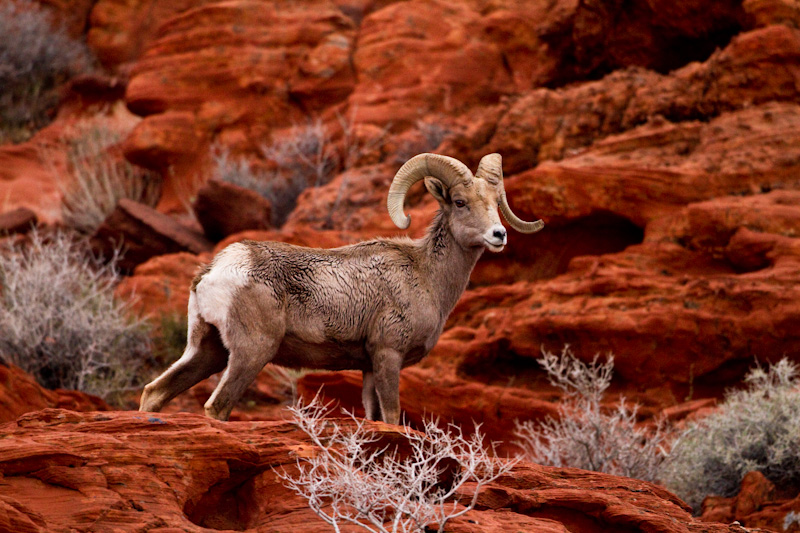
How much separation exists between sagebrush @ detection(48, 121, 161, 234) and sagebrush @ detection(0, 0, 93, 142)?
2.90m

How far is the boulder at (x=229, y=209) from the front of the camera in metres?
16.7

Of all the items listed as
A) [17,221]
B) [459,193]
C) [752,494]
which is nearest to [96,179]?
[17,221]

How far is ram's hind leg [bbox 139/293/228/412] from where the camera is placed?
6.83 metres

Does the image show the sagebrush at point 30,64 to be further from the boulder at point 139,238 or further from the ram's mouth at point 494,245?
the ram's mouth at point 494,245

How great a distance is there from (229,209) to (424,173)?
9.78m

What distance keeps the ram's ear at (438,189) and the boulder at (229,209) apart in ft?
31.2

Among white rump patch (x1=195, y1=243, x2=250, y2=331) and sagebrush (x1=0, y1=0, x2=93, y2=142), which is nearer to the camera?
white rump patch (x1=195, y1=243, x2=250, y2=331)

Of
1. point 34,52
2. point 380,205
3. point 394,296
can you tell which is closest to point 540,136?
point 380,205

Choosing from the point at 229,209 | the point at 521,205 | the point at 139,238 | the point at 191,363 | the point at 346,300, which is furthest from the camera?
the point at 229,209

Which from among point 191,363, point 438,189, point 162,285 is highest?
point 438,189

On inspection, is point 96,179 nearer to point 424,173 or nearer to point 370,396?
point 424,173

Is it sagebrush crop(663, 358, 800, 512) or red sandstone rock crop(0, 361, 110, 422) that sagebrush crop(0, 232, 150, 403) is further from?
sagebrush crop(663, 358, 800, 512)

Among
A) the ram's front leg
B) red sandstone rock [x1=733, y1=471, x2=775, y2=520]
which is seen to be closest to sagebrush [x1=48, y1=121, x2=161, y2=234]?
the ram's front leg

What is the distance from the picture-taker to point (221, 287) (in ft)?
22.0
